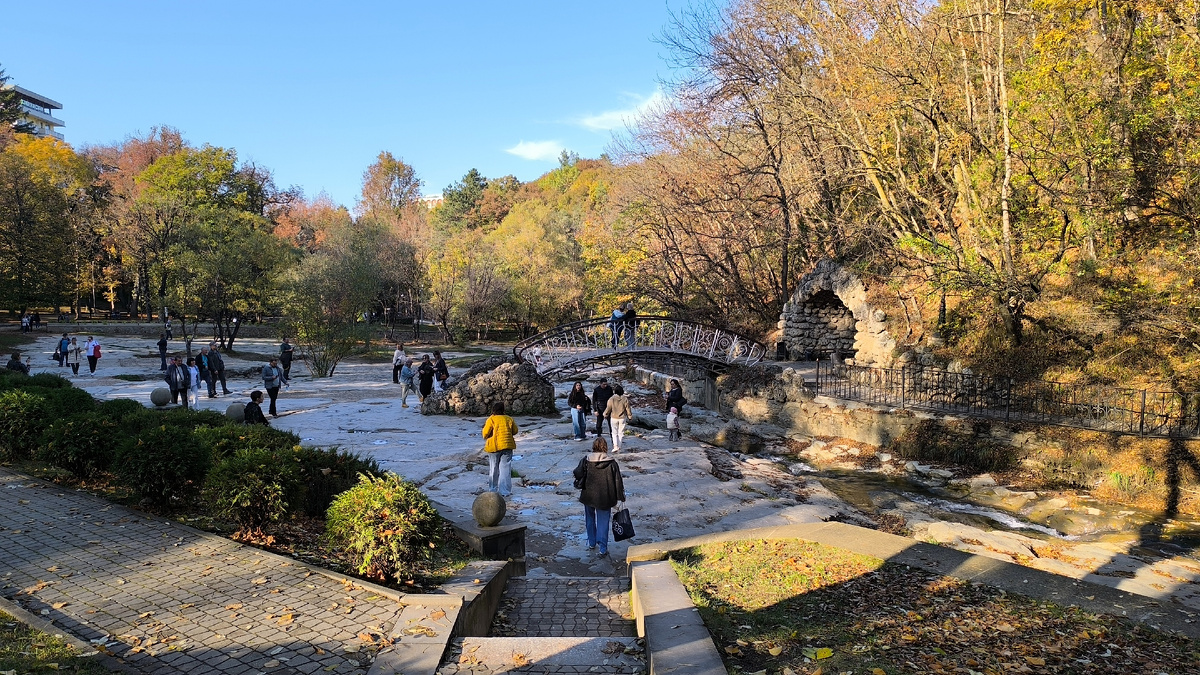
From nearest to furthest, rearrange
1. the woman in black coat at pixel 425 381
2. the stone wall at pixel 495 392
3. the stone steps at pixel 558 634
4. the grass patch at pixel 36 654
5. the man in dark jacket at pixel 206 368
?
the grass patch at pixel 36 654 < the stone steps at pixel 558 634 < the stone wall at pixel 495 392 < the woman in black coat at pixel 425 381 < the man in dark jacket at pixel 206 368

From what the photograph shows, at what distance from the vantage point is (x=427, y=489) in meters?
12.1

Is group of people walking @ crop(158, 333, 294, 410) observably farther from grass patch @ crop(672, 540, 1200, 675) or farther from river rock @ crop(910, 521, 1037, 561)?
river rock @ crop(910, 521, 1037, 561)

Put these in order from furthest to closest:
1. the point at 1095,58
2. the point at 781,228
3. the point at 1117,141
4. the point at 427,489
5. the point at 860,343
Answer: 1. the point at 781,228
2. the point at 860,343
3. the point at 1095,58
4. the point at 1117,141
5. the point at 427,489

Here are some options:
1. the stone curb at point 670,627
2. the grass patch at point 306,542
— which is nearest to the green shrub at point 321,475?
the grass patch at point 306,542

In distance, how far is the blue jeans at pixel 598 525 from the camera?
9.37 meters

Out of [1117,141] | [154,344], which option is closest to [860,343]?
[1117,141]

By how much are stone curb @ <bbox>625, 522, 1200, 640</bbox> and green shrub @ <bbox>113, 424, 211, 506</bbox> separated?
5.43 metres

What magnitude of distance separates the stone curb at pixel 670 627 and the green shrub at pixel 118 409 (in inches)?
334

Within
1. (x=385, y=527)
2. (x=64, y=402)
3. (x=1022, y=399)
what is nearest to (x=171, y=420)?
(x=64, y=402)

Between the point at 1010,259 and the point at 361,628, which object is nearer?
the point at 361,628

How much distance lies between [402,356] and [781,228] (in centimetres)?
1550

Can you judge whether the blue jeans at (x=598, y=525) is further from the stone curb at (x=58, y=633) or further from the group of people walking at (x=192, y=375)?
the group of people walking at (x=192, y=375)

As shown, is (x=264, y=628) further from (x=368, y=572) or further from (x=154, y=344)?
(x=154, y=344)

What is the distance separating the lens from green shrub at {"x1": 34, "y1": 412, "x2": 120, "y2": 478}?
33.4 ft
